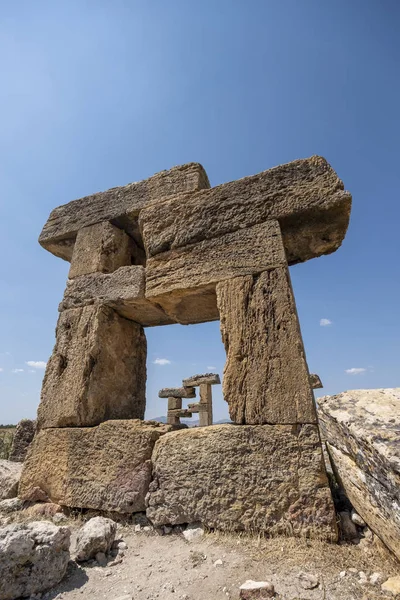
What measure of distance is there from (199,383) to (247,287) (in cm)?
978

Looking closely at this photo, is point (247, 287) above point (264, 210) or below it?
below

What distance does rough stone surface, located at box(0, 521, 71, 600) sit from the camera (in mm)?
1892

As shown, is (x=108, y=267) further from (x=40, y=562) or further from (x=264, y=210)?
(x=40, y=562)

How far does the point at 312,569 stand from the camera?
6.42ft

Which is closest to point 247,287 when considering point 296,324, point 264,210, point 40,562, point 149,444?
point 296,324

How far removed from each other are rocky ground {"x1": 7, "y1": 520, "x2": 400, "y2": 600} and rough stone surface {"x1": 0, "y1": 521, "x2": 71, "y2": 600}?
101 mm

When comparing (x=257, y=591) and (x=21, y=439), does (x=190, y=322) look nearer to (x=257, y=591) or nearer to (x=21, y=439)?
(x=257, y=591)

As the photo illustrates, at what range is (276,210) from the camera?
131 inches

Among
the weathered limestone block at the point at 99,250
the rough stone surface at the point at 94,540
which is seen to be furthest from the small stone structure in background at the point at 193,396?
the rough stone surface at the point at 94,540

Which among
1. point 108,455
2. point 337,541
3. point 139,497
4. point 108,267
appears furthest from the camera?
point 108,267

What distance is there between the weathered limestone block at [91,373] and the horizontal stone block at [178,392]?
8.47m

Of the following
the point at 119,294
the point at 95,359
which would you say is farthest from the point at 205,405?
the point at 119,294

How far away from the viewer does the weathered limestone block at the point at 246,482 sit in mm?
2402

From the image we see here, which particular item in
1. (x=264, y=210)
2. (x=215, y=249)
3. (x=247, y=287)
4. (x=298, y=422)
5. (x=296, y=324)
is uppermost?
(x=264, y=210)
